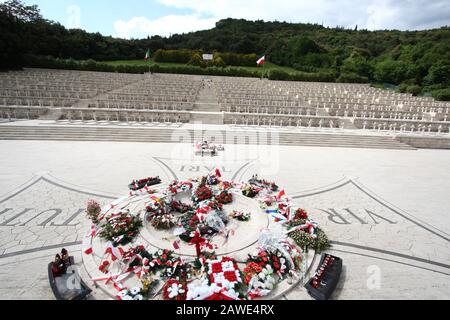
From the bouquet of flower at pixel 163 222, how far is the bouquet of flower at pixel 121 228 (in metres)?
0.45

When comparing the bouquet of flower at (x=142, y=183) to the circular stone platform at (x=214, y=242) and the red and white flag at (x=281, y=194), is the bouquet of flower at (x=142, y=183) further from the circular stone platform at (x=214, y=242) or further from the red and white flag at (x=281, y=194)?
the red and white flag at (x=281, y=194)

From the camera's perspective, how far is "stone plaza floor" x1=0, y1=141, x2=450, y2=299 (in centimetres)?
576

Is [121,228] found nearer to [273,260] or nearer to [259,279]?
[259,279]

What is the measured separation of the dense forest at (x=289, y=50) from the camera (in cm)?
4088

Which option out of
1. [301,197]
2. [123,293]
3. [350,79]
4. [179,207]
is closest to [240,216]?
[179,207]

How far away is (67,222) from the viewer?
7465 mm

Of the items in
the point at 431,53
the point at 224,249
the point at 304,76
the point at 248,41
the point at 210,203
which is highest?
the point at 248,41

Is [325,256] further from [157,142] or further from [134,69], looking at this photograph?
[134,69]

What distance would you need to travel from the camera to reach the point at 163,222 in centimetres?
705

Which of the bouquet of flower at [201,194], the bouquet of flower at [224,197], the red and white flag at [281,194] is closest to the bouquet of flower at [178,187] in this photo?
the bouquet of flower at [201,194]

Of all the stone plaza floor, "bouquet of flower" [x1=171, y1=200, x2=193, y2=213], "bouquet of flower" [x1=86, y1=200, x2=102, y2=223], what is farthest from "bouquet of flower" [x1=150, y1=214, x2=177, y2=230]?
the stone plaza floor

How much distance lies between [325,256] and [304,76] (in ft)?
159

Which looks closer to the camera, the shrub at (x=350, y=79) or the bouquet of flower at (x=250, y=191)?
the bouquet of flower at (x=250, y=191)

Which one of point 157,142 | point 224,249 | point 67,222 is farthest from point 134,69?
point 224,249
